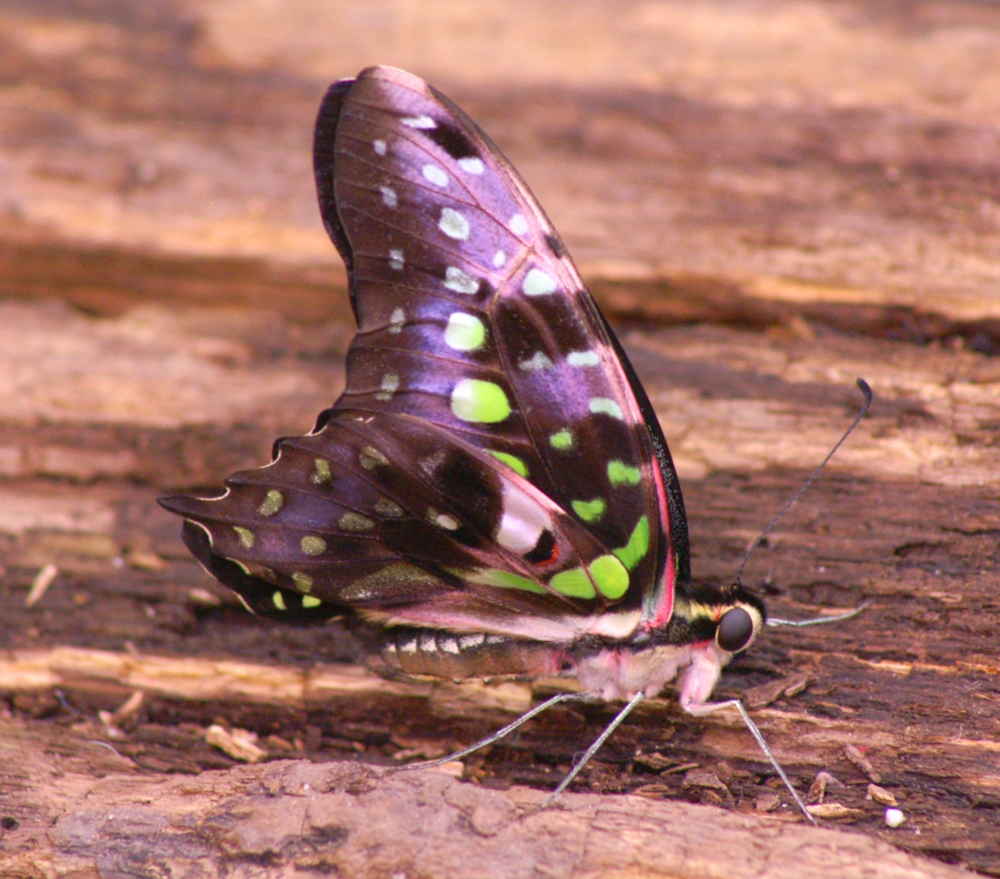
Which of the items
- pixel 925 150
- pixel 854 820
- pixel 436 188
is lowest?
pixel 854 820

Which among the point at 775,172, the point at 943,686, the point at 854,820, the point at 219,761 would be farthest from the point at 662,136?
the point at 219,761

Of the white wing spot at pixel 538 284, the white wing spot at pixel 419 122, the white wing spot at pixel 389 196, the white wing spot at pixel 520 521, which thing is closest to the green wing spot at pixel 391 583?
the white wing spot at pixel 520 521

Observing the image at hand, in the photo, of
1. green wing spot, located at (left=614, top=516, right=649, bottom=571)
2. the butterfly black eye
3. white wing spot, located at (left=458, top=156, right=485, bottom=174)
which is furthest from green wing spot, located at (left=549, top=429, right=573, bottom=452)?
white wing spot, located at (left=458, top=156, right=485, bottom=174)

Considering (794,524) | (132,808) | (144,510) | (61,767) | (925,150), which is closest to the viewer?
(132,808)

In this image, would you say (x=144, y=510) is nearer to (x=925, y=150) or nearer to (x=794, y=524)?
(x=794, y=524)

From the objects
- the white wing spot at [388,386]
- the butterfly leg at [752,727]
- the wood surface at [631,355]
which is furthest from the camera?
the white wing spot at [388,386]

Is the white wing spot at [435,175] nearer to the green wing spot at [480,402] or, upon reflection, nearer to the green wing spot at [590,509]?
the green wing spot at [480,402]
